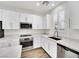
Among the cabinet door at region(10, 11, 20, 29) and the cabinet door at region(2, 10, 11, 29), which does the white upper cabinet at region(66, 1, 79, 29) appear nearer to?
the cabinet door at region(10, 11, 20, 29)

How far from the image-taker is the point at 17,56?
2.01 metres

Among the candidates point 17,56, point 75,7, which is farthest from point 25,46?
point 75,7

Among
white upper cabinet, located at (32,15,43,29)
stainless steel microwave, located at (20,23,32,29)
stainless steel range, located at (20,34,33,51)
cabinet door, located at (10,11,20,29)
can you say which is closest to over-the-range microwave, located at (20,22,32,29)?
stainless steel microwave, located at (20,23,32,29)

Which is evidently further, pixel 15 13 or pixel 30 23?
pixel 30 23

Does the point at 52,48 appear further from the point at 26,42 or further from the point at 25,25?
the point at 25,25

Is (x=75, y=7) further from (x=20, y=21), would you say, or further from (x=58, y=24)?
(x=20, y=21)

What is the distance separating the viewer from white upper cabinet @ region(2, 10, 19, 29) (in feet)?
10.1

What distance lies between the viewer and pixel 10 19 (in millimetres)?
3244

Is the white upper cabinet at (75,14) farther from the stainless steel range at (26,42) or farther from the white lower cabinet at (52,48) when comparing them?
the stainless steel range at (26,42)

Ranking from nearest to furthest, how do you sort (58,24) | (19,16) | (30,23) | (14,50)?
1. (14,50)
2. (58,24)
3. (19,16)
4. (30,23)

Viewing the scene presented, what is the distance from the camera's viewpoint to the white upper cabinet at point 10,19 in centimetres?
307

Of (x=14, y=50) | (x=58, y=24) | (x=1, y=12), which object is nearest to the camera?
(x=14, y=50)

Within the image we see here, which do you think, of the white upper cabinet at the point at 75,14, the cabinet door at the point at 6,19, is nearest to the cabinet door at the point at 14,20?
the cabinet door at the point at 6,19

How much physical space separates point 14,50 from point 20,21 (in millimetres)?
2042
